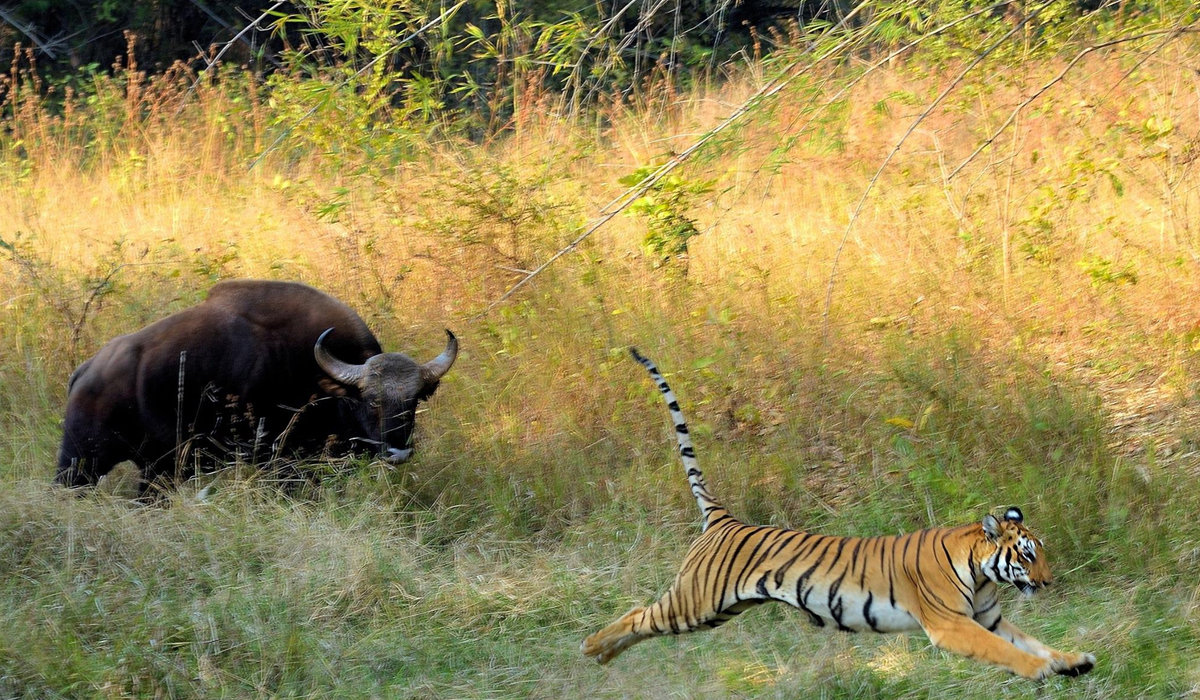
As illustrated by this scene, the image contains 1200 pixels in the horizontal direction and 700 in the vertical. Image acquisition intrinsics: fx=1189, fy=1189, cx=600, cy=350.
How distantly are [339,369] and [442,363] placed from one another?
26.7 inches

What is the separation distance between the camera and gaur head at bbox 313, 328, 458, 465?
7598 millimetres

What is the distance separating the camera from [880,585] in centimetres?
430

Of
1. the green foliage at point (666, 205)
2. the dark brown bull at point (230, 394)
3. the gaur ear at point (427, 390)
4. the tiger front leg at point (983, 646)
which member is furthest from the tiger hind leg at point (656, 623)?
the gaur ear at point (427, 390)

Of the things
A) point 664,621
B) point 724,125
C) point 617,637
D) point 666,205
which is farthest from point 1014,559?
point 666,205

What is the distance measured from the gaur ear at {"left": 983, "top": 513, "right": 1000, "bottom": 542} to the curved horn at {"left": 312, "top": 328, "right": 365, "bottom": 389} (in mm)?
4694

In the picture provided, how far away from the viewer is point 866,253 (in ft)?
28.7

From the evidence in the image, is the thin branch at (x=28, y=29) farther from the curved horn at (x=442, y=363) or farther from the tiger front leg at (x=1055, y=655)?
the tiger front leg at (x=1055, y=655)

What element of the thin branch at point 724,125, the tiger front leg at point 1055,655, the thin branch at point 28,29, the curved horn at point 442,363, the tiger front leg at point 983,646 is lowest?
the tiger front leg at point 1055,655

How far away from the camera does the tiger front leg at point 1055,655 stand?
154 inches

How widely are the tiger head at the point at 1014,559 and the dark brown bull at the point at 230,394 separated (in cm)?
417

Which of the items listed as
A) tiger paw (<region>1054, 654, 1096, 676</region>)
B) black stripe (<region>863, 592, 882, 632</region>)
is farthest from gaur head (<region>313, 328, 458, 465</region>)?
tiger paw (<region>1054, 654, 1096, 676</region>)

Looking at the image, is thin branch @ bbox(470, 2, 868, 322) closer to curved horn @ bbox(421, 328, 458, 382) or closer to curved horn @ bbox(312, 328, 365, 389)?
curved horn @ bbox(421, 328, 458, 382)

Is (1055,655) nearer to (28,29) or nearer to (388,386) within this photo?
(388,386)

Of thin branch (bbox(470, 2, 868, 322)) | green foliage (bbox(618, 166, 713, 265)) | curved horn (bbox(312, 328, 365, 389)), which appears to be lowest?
curved horn (bbox(312, 328, 365, 389))
